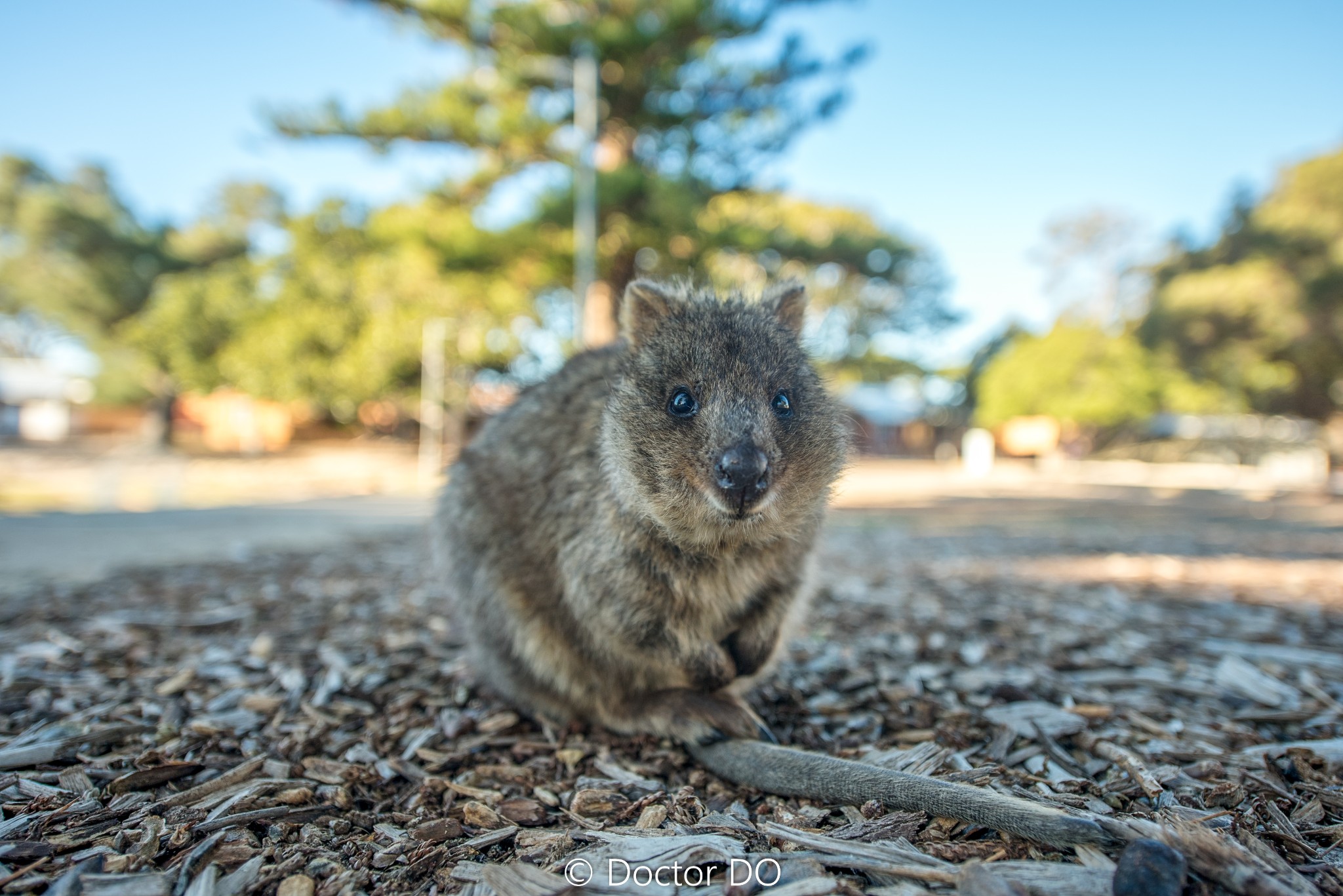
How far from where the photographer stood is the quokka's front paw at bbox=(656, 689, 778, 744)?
2512 mm

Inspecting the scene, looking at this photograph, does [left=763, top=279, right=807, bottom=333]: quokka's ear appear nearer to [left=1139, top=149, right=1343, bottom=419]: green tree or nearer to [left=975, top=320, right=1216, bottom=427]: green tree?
[left=1139, top=149, right=1343, bottom=419]: green tree

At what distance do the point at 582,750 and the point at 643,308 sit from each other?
170 cm

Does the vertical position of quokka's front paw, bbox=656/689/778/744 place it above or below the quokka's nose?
below

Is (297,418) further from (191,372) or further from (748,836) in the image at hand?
(748,836)

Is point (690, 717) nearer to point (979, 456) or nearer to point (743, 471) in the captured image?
point (743, 471)

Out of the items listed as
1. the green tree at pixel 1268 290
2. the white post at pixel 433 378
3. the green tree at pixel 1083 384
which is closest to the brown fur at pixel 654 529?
the green tree at pixel 1268 290

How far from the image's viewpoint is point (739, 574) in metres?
2.53

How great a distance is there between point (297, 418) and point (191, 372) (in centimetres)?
832

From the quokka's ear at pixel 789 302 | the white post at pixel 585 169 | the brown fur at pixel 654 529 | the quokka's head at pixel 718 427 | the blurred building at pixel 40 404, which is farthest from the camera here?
the blurred building at pixel 40 404

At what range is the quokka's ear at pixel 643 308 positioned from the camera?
271 centimetres

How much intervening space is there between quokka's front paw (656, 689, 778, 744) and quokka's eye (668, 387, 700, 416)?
42.7 inches

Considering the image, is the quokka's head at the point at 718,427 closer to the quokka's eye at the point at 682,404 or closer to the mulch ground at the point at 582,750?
the quokka's eye at the point at 682,404

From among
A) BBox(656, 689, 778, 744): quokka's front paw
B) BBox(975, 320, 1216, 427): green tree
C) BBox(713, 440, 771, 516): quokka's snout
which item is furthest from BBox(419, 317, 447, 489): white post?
BBox(975, 320, 1216, 427): green tree

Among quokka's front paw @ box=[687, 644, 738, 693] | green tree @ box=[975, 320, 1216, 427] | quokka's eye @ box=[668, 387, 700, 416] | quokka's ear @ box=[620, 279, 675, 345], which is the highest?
green tree @ box=[975, 320, 1216, 427]
